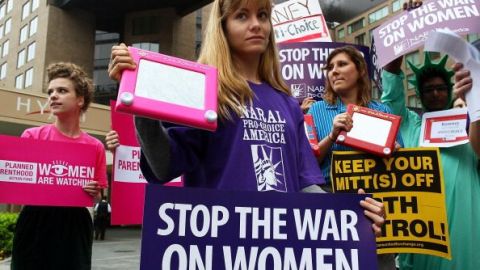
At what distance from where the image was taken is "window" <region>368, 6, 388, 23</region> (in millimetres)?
51734

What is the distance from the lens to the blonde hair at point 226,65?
1633 mm

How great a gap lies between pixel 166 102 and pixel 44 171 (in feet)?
6.26

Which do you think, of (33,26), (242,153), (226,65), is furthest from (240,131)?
(33,26)

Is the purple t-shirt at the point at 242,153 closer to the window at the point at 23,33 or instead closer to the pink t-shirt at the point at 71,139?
the pink t-shirt at the point at 71,139

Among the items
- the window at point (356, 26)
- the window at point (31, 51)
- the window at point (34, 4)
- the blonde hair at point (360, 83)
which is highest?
the window at point (356, 26)

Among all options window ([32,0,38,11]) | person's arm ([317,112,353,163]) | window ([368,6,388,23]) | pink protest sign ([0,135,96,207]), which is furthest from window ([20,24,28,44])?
person's arm ([317,112,353,163])

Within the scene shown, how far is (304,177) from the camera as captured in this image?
184cm

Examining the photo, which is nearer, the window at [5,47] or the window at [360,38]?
the window at [5,47]

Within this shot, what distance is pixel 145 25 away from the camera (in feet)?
120

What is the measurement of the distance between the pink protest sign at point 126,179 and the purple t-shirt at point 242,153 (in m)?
1.85

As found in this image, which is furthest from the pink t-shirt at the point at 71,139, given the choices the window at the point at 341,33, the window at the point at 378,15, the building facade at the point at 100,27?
the window at the point at 341,33

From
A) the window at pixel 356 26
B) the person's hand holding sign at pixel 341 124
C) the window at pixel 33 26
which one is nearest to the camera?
the person's hand holding sign at pixel 341 124

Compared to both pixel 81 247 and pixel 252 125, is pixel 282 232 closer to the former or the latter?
pixel 252 125

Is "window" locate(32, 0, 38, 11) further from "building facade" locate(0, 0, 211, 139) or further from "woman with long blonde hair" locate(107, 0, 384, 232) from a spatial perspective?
"woman with long blonde hair" locate(107, 0, 384, 232)
